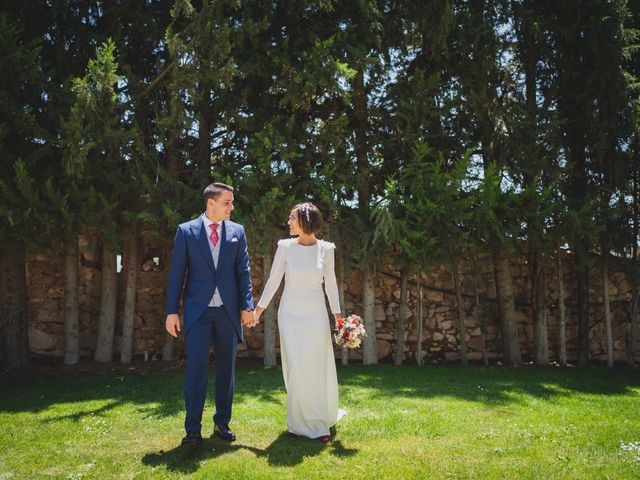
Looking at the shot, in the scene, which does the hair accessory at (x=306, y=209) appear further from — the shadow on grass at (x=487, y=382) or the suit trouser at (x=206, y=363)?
the shadow on grass at (x=487, y=382)

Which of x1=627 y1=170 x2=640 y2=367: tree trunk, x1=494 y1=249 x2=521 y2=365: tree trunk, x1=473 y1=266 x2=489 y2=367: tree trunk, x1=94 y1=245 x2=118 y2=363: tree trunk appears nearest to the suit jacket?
x1=94 y1=245 x2=118 y2=363: tree trunk

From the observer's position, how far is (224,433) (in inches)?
168

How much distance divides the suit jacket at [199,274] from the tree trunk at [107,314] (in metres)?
5.16

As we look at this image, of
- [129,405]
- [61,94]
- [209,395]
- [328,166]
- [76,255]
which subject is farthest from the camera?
[76,255]

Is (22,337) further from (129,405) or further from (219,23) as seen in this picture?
(219,23)

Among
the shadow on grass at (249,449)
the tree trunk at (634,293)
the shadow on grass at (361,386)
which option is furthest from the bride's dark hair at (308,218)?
the tree trunk at (634,293)

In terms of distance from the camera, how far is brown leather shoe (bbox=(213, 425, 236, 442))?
426cm

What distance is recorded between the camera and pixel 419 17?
8445 millimetres

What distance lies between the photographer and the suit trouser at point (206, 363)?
13.2ft

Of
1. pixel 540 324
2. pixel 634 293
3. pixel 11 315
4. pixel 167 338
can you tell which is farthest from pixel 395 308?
pixel 11 315

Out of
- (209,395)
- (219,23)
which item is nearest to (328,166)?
(219,23)

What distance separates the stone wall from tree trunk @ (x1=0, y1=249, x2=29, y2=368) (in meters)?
0.68

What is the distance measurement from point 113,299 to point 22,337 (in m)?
1.50

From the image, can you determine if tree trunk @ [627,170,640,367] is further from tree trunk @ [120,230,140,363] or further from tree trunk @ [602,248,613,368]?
tree trunk @ [120,230,140,363]
